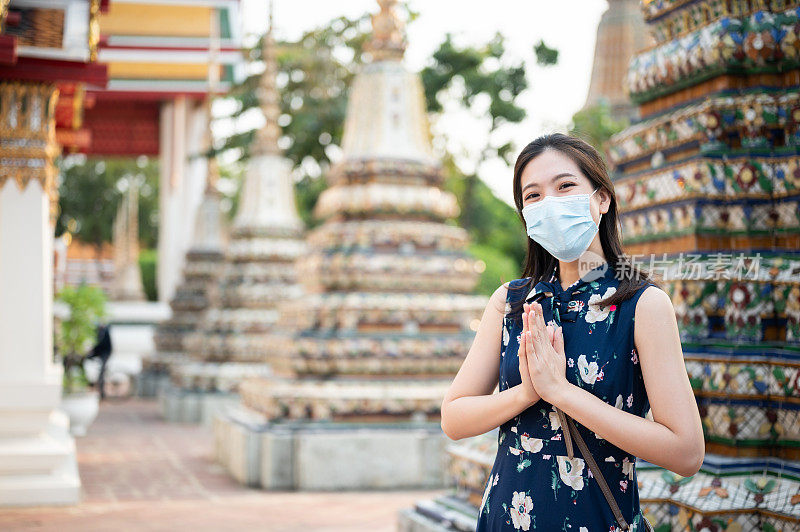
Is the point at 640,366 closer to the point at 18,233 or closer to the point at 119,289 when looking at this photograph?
the point at 18,233

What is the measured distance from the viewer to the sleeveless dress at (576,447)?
2221mm

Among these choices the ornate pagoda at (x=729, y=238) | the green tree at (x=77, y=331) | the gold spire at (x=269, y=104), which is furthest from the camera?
the gold spire at (x=269, y=104)

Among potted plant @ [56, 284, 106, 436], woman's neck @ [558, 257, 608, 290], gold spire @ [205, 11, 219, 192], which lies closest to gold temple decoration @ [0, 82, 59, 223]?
potted plant @ [56, 284, 106, 436]

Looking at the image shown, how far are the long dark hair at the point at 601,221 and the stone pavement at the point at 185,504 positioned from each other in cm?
419

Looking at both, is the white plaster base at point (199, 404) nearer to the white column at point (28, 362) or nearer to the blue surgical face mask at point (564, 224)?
the white column at point (28, 362)

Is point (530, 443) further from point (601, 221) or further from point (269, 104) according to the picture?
point (269, 104)

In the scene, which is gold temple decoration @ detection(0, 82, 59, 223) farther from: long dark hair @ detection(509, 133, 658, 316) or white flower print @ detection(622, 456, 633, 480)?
white flower print @ detection(622, 456, 633, 480)

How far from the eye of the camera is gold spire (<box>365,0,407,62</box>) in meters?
9.31

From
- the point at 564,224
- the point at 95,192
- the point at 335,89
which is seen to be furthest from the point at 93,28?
the point at 95,192

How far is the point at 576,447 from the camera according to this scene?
224 centimetres

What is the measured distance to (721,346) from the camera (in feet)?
11.7

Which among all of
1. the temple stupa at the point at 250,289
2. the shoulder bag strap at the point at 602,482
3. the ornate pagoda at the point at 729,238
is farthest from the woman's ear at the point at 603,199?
the temple stupa at the point at 250,289

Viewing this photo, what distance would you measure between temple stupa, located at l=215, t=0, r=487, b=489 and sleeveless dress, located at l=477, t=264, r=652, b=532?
18.2 feet

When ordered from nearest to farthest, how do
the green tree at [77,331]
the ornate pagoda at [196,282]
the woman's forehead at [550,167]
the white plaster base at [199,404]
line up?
1. the woman's forehead at [550,167]
2. the green tree at [77,331]
3. the white plaster base at [199,404]
4. the ornate pagoda at [196,282]
